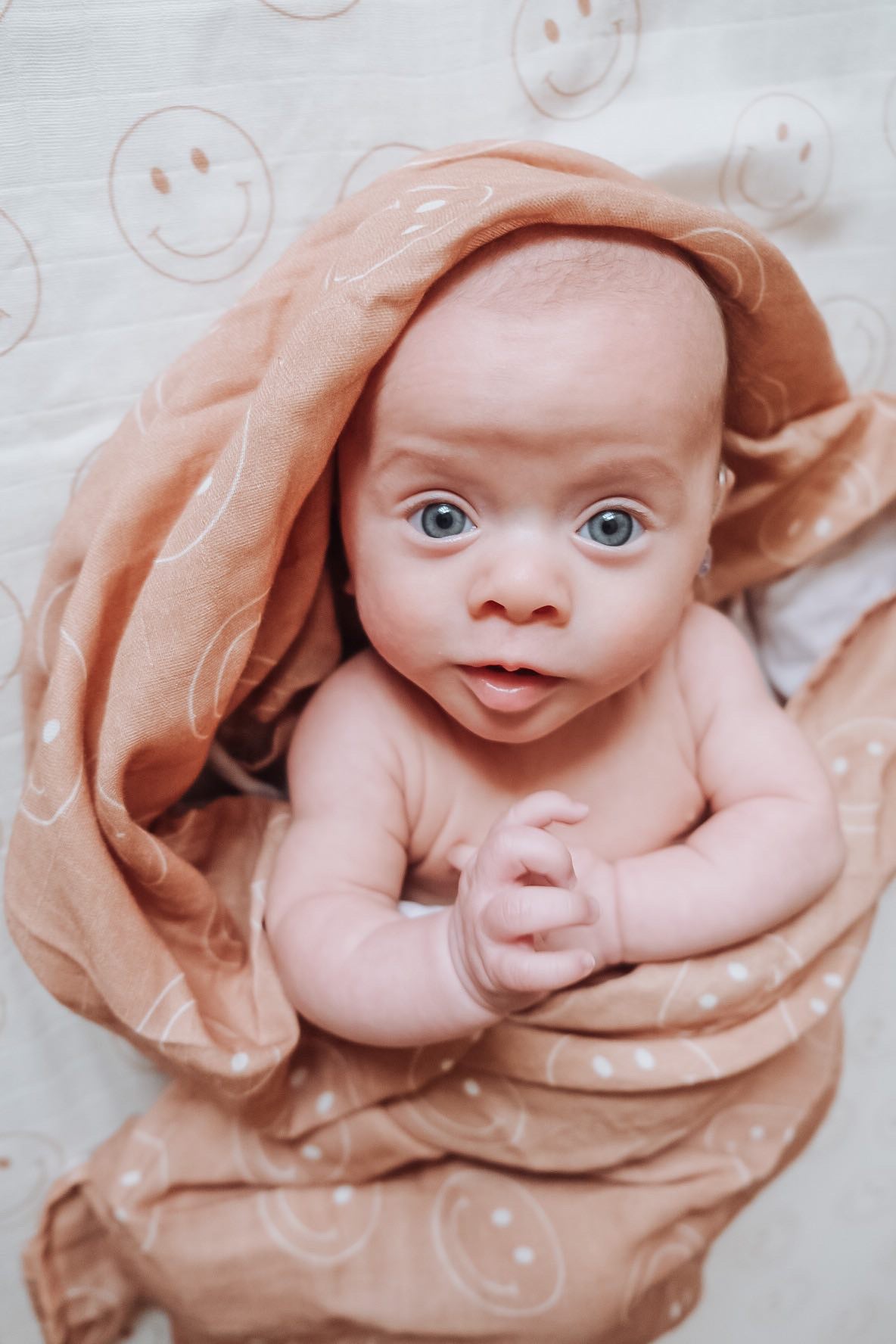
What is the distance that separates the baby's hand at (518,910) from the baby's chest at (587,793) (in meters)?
0.16

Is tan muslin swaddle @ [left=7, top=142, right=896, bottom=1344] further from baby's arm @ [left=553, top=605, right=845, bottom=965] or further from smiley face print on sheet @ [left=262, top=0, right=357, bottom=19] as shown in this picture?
smiley face print on sheet @ [left=262, top=0, right=357, bottom=19]

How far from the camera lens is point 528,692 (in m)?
0.62

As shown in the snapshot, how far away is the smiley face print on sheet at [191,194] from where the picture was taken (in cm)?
70

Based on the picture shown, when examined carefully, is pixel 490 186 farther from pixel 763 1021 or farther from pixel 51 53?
pixel 763 1021

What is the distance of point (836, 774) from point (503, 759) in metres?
0.27

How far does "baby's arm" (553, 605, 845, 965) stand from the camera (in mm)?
676

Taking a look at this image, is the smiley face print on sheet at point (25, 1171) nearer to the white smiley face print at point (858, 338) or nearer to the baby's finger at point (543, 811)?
the baby's finger at point (543, 811)

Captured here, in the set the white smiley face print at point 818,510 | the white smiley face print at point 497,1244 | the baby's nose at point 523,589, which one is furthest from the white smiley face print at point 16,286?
the white smiley face print at point 497,1244

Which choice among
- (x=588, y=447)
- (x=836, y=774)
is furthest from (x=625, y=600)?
(x=836, y=774)

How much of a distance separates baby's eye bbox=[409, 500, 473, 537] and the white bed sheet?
0.21m

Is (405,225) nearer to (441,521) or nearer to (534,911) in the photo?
(441,521)

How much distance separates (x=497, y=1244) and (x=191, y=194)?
778 millimetres

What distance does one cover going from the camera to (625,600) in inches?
24.1

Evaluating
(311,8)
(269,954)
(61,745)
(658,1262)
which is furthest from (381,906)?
(311,8)
